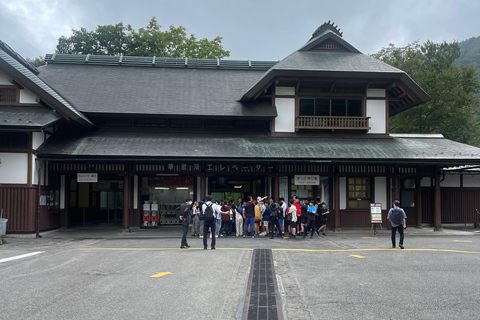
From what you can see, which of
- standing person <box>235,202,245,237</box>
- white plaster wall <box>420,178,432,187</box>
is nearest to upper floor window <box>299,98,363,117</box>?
white plaster wall <box>420,178,432,187</box>

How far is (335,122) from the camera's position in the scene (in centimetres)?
2039

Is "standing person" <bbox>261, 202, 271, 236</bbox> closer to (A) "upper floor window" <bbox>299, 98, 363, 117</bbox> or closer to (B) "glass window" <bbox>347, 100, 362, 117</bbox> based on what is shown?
(A) "upper floor window" <bbox>299, 98, 363, 117</bbox>

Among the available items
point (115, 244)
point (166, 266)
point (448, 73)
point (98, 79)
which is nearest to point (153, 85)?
point (98, 79)

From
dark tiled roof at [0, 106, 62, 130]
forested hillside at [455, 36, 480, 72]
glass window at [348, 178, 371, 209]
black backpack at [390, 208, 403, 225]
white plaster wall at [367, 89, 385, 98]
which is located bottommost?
black backpack at [390, 208, 403, 225]

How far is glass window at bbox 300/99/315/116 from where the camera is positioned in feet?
68.3

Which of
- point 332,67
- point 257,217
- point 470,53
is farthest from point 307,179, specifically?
point 470,53

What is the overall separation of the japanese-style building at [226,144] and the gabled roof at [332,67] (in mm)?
61

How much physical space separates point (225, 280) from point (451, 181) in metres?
17.9

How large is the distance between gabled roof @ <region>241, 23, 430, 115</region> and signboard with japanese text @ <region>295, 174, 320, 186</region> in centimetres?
489

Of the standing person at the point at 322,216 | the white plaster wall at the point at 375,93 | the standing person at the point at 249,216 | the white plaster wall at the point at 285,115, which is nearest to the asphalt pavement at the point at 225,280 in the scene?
the standing person at the point at 249,216

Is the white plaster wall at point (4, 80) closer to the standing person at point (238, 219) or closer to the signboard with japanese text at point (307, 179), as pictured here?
the standing person at point (238, 219)

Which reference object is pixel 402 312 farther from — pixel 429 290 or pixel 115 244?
pixel 115 244

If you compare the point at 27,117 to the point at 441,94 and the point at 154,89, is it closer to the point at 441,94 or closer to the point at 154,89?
the point at 154,89

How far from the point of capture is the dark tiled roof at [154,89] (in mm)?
19984
